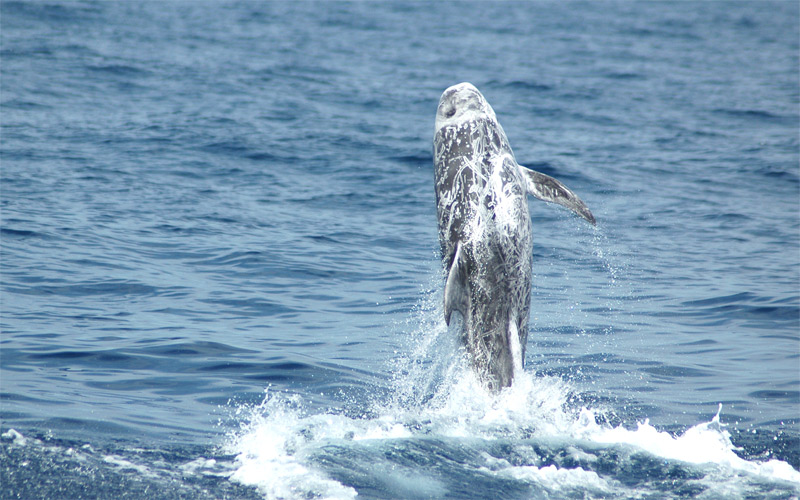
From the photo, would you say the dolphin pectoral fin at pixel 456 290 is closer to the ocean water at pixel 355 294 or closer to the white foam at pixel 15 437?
the ocean water at pixel 355 294

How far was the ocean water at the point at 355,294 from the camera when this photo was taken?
823 centimetres

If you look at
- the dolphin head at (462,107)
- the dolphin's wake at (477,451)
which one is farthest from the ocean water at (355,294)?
the dolphin head at (462,107)

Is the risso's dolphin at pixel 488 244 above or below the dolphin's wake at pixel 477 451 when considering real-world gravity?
above

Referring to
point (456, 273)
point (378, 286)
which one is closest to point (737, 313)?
point (378, 286)

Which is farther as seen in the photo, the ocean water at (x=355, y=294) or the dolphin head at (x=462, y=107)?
the dolphin head at (x=462, y=107)

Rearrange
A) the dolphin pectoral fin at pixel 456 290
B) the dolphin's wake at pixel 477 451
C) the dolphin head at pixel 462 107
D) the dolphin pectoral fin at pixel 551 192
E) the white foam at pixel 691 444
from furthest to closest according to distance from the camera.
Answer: the dolphin head at pixel 462 107
the dolphin pectoral fin at pixel 551 192
the dolphin pectoral fin at pixel 456 290
the white foam at pixel 691 444
the dolphin's wake at pixel 477 451

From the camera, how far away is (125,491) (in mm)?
7336

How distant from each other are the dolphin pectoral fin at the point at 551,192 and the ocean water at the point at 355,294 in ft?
6.58

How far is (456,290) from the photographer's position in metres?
9.32

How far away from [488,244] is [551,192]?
4.11ft

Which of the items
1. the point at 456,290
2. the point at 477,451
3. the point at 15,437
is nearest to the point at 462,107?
the point at 456,290

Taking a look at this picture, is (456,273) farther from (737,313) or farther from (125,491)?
(737,313)

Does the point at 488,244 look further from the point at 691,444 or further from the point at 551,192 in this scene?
the point at 691,444

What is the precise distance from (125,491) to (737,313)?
10657mm
